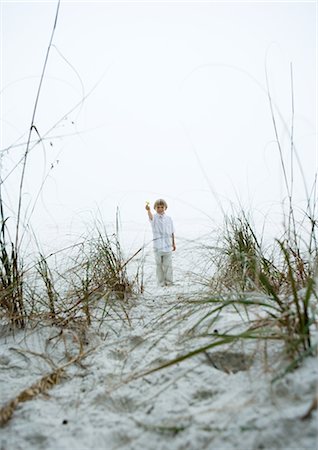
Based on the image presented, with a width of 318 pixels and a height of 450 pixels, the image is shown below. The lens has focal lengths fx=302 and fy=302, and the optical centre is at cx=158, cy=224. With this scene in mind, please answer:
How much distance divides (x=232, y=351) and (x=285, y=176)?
88 centimetres

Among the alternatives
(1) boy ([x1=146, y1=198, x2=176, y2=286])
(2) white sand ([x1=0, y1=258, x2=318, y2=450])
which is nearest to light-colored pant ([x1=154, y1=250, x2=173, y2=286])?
(1) boy ([x1=146, y1=198, x2=176, y2=286])

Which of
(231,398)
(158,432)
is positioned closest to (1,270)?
(158,432)

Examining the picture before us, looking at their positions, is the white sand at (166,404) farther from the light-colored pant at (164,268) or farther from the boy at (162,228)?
the boy at (162,228)

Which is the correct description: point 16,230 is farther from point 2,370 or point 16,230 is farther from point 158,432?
point 158,432

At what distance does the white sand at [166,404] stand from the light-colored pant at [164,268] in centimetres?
247

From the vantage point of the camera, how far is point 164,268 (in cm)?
398

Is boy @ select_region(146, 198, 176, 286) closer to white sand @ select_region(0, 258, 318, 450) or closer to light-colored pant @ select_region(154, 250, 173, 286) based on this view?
light-colored pant @ select_region(154, 250, 173, 286)

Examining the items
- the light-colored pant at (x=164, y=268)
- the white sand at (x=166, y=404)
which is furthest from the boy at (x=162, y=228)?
the white sand at (x=166, y=404)

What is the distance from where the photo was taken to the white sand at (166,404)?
0.73 meters

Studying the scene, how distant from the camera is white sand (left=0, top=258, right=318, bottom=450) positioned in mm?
725

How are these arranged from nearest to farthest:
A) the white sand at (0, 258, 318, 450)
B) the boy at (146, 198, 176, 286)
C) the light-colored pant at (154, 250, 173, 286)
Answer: the white sand at (0, 258, 318, 450) < the light-colored pant at (154, 250, 173, 286) < the boy at (146, 198, 176, 286)

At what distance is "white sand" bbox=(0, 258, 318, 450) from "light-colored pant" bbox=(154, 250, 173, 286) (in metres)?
2.47

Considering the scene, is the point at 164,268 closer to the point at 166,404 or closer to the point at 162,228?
the point at 162,228

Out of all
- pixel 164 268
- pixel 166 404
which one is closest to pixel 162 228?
pixel 164 268
